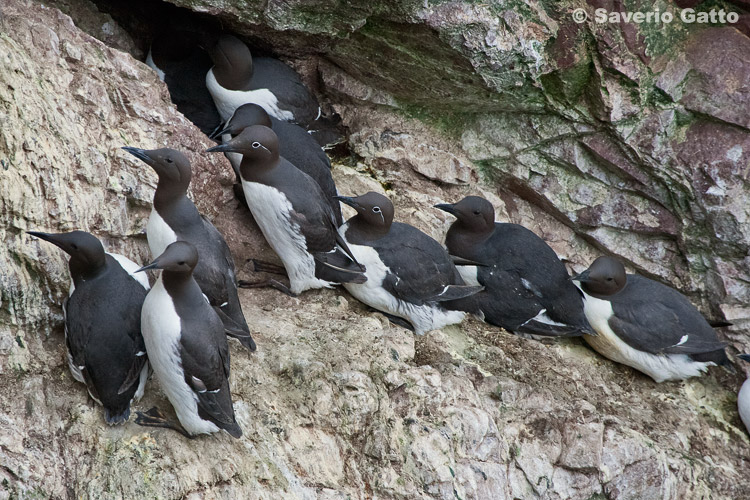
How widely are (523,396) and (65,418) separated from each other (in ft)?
9.25

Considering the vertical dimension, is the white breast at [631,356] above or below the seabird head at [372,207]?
below

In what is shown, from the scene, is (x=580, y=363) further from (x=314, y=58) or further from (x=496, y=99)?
(x=314, y=58)

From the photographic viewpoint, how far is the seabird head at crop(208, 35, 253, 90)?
612 centimetres

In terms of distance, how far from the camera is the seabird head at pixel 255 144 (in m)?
5.38

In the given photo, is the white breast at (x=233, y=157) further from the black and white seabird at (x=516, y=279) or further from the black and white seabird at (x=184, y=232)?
the black and white seabird at (x=516, y=279)

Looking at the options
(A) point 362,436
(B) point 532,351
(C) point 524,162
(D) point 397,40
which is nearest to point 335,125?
(D) point 397,40

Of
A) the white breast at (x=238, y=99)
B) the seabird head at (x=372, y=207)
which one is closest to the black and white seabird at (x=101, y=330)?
the seabird head at (x=372, y=207)

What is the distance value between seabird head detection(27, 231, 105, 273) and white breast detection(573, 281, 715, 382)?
3669 mm

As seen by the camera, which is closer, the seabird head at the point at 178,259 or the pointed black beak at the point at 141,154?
the seabird head at the point at 178,259

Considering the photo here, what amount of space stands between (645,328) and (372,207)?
2.29 metres

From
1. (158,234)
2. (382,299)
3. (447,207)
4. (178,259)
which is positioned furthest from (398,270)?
(178,259)

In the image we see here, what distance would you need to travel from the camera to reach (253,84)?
20.8 feet

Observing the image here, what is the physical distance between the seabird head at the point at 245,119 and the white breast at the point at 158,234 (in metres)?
1.17

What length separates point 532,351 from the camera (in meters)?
6.07
